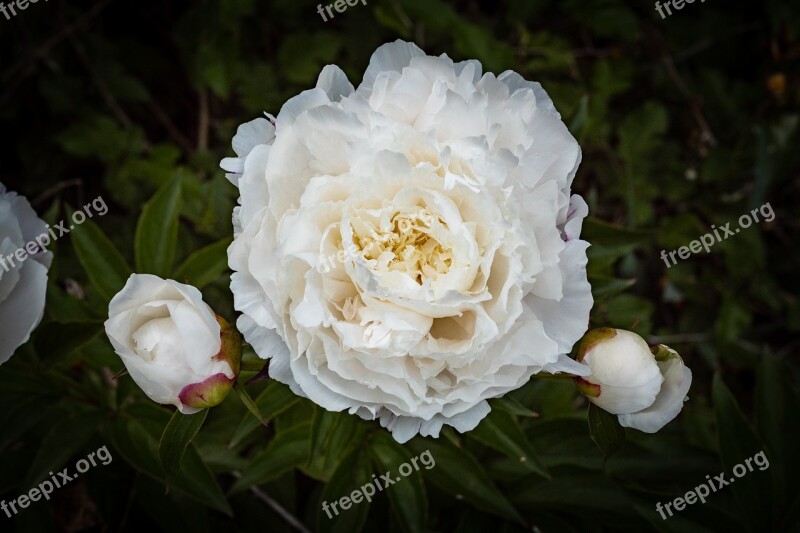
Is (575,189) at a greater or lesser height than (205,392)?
lesser

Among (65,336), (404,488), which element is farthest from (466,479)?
(65,336)

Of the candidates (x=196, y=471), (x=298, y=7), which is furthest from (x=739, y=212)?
(x=196, y=471)

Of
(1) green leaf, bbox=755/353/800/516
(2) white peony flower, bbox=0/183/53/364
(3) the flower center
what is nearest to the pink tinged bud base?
(3) the flower center

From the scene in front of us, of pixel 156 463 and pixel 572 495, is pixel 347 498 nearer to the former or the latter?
pixel 156 463

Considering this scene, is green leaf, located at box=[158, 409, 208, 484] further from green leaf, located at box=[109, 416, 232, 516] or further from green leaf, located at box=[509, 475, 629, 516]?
green leaf, located at box=[509, 475, 629, 516]

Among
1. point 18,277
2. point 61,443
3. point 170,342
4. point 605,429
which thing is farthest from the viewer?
point 61,443

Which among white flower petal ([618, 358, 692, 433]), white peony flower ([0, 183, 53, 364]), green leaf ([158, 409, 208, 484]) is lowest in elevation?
white flower petal ([618, 358, 692, 433])

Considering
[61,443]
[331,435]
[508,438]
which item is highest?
[61,443]

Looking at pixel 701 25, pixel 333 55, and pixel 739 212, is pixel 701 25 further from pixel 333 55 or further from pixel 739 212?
pixel 333 55

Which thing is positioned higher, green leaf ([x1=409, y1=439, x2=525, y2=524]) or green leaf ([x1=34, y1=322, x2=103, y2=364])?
green leaf ([x1=34, y1=322, x2=103, y2=364])
